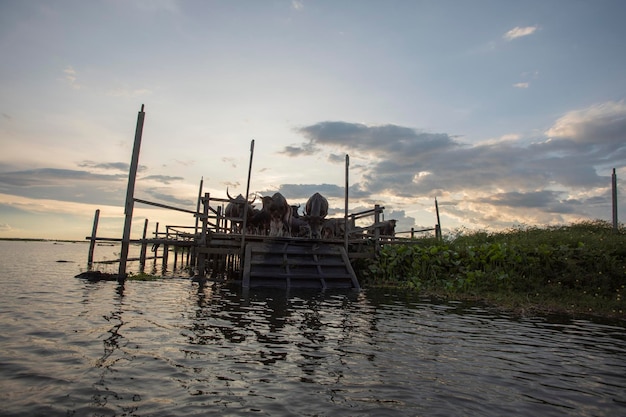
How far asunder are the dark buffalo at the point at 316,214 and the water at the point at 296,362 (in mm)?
9093

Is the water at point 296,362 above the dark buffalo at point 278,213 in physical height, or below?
below

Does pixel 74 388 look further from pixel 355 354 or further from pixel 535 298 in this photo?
pixel 535 298

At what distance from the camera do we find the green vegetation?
12398mm

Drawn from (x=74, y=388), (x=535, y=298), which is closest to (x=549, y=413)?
(x=74, y=388)

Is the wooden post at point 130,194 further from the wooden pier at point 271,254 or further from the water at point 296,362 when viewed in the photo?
the water at point 296,362

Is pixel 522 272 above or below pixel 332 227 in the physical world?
below

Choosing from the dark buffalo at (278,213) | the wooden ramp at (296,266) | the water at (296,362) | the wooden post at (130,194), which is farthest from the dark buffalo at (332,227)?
the water at (296,362)

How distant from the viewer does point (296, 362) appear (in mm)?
5785

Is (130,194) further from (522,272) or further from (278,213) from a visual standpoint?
(522,272)

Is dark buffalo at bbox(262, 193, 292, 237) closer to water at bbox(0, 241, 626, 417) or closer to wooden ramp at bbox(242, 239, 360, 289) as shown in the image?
wooden ramp at bbox(242, 239, 360, 289)

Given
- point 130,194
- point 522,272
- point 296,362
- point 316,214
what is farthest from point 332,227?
point 296,362

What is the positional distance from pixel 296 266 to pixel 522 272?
26.4ft

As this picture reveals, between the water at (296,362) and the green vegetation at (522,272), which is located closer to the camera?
the water at (296,362)

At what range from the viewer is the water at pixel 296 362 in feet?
14.1
